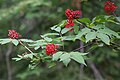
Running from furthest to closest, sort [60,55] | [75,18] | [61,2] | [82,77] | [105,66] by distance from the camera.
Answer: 1. [105,66]
2. [82,77]
3. [61,2]
4. [75,18]
5. [60,55]

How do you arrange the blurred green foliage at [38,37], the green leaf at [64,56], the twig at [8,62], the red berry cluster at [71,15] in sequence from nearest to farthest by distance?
the green leaf at [64,56] < the red berry cluster at [71,15] < the blurred green foliage at [38,37] < the twig at [8,62]

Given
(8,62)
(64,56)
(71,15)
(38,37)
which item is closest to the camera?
(64,56)

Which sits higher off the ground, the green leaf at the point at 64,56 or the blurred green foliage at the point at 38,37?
the green leaf at the point at 64,56

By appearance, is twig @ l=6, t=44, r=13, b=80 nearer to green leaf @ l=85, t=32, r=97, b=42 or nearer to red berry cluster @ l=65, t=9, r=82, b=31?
red berry cluster @ l=65, t=9, r=82, b=31

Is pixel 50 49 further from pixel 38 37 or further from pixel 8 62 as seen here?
pixel 8 62

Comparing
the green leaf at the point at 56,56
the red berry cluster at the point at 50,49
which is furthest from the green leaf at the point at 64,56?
the red berry cluster at the point at 50,49

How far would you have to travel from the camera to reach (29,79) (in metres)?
4.69

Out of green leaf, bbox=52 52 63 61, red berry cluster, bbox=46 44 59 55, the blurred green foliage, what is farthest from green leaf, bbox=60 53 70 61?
the blurred green foliage

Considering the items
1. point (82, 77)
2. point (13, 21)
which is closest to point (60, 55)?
point (82, 77)

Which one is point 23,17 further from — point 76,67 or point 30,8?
point 76,67

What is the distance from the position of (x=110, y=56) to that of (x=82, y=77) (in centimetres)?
60

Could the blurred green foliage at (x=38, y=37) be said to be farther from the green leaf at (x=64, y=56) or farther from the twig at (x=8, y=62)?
the green leaf at (x=64, y=56)

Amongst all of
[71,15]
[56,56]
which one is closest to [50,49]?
[56,56]

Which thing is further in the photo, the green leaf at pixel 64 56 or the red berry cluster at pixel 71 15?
the red berry cluster at pixel 71 15
